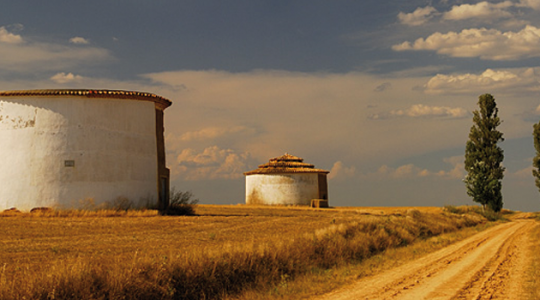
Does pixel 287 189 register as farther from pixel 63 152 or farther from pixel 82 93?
pixel 63 152

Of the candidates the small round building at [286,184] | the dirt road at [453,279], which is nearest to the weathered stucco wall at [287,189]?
the small round building at [286,184]

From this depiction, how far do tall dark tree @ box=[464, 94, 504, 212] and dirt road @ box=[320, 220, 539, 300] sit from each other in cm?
3185

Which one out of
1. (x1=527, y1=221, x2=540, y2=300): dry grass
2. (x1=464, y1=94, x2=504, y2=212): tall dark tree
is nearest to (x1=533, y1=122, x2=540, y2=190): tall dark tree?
(x1=464, y1=94, x2=504, y2=212): tall dark tree

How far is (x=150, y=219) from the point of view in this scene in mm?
24359

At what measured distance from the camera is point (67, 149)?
84.2 ft

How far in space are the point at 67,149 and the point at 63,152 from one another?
0.72ft

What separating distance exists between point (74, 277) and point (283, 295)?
155 inches

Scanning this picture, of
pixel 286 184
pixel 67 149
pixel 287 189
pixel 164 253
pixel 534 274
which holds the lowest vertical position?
pixel 534 274

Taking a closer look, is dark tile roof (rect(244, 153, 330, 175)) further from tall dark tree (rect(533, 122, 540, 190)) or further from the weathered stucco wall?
tall dark tree (rect(533, 122, 540, 190))

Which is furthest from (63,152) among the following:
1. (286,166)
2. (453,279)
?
(286,166)

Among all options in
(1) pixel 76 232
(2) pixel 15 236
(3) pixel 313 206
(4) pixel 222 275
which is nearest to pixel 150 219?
(1) pixel 76 232

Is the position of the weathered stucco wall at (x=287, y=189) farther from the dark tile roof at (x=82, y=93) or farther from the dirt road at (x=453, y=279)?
the dirt road at (x=453, y=279)

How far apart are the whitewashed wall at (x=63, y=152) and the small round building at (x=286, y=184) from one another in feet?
72.2

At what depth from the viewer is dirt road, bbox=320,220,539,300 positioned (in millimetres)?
10250
